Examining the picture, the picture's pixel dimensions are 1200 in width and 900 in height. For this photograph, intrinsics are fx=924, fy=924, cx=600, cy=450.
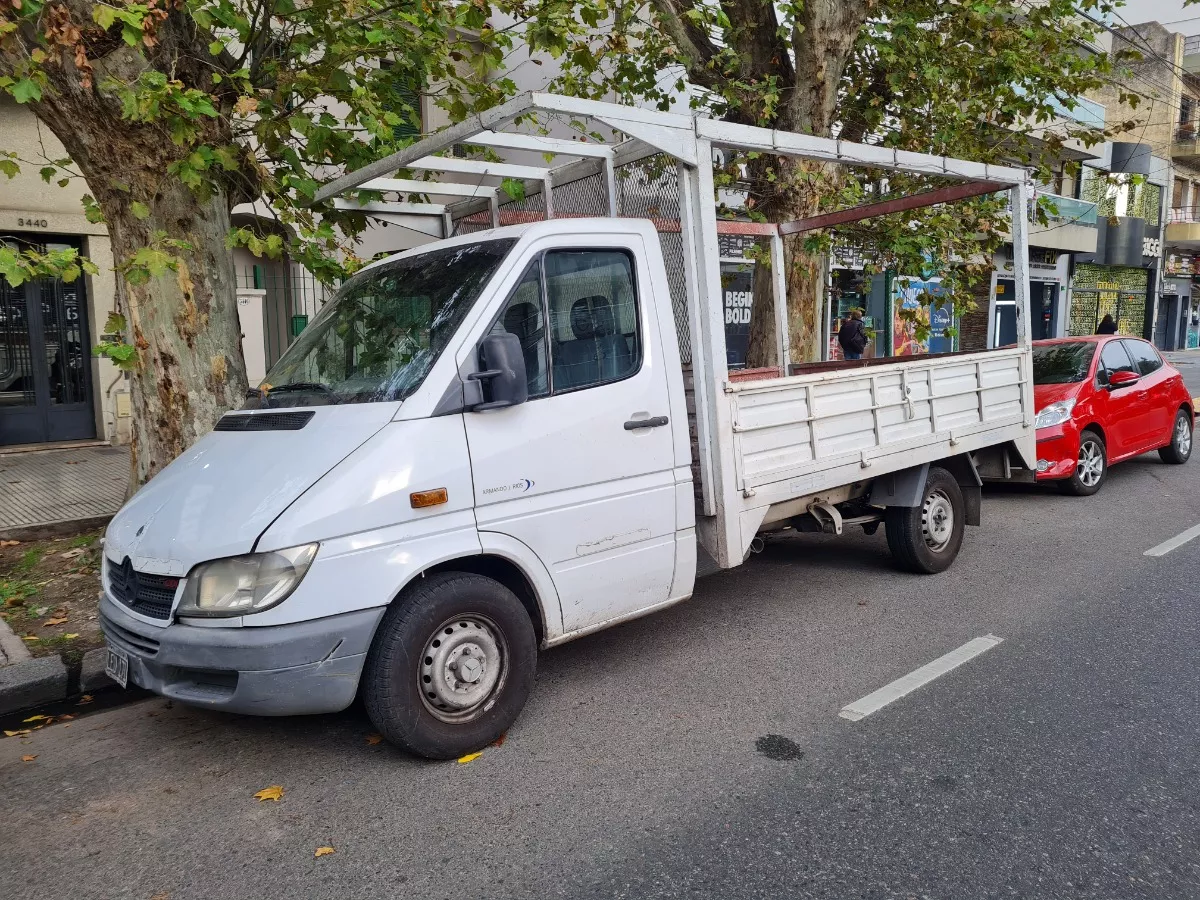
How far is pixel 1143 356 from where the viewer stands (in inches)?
403

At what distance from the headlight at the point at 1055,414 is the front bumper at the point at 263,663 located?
24.1 ft

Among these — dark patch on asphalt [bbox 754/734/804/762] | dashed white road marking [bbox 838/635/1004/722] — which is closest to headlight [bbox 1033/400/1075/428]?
dashed white road marking [bbox 838/635/1004/722]

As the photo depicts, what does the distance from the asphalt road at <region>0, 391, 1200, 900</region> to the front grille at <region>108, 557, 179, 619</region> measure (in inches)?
28.6

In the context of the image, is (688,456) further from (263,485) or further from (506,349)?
(263,485)

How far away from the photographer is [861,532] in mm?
7945

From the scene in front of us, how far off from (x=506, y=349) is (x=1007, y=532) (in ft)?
18.5

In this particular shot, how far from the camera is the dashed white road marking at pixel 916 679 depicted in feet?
13.9

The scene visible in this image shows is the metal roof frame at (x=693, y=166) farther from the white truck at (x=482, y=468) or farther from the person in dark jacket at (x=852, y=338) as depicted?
the person in dark jacket at (x=852, y=338)

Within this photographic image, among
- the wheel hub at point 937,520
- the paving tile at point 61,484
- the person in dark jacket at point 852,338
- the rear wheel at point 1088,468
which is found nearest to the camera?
the wheel hub at point 937,520

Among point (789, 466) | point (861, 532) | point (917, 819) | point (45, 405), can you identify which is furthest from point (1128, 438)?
point (45, 405)

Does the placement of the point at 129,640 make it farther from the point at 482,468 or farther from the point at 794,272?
the point at 794,272

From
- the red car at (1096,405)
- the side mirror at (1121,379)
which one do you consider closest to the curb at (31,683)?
the red car at (1096,405)

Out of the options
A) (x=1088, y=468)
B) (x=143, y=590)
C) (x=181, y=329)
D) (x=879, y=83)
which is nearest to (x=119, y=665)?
(x=143, y=590)

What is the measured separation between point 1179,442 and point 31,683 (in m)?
11.6
